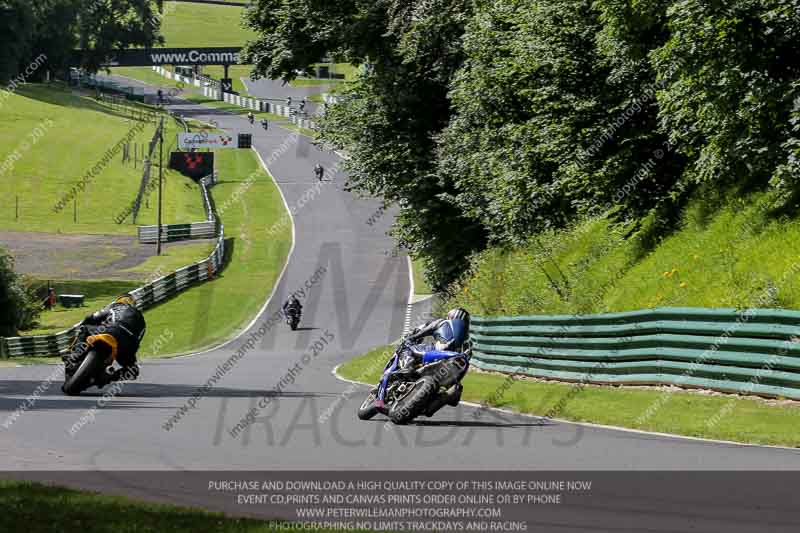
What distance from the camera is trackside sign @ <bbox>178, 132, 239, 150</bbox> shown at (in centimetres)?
10231

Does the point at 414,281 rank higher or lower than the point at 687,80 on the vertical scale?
lower

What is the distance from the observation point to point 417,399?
44.7ft

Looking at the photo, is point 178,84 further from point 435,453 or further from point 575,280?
point 435,453

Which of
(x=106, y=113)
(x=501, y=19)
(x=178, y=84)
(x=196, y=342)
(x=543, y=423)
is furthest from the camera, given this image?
(x=178, y=84)

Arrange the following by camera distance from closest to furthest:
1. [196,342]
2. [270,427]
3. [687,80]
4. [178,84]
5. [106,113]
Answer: [270,427]
[687,80]
[196,342]
[106,113]
[178,84]

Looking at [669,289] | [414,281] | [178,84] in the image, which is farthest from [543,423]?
[178,84]

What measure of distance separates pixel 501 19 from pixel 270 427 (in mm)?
18538

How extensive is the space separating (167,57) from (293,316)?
115134 millimetres

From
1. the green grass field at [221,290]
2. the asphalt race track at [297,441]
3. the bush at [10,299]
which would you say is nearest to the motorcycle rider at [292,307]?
the green grass field at [221,290]

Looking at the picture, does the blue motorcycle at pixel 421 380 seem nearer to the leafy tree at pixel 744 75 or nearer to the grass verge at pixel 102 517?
the grass verge at pixel 102 517


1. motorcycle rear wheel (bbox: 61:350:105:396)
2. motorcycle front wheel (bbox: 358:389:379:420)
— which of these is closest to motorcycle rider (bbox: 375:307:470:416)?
motorcycle front wheel (bbox: 358:389:379:420)

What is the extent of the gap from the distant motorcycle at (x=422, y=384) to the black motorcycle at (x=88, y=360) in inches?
158

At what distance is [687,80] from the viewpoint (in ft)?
65.2

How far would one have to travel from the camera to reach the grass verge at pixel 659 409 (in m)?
13.0
